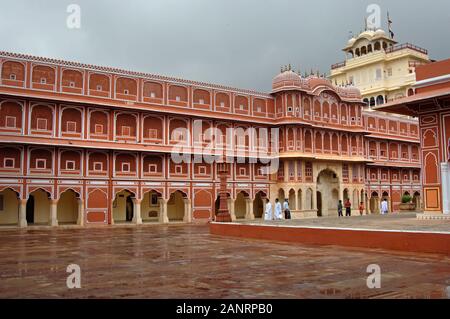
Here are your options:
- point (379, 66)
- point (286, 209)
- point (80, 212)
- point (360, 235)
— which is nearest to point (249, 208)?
point (286, 209)

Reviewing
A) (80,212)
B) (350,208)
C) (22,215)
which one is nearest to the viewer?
(22,215)

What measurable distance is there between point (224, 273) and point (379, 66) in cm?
4366

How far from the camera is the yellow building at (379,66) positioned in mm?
45469

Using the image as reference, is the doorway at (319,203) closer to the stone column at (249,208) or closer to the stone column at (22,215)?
the stone column at (249,208)

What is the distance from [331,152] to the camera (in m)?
37.5

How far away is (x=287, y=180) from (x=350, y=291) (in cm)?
2761

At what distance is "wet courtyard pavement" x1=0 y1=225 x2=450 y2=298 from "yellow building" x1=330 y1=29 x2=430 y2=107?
37.1 meters

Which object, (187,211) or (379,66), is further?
(379,66)

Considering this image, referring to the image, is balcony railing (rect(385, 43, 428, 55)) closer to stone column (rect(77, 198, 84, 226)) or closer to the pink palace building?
the pink palace building

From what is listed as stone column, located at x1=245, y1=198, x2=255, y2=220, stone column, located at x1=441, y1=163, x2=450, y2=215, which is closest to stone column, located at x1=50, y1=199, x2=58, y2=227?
stone column, located at x1=245, y1=198, x2=255, y2=220

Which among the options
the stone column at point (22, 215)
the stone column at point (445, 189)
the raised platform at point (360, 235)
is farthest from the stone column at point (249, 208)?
the stone column at point (445, 189)

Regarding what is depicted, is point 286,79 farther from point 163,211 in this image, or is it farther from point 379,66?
point 379,66

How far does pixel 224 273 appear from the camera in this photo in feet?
28.2

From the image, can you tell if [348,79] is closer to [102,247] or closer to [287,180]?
[287,180]
